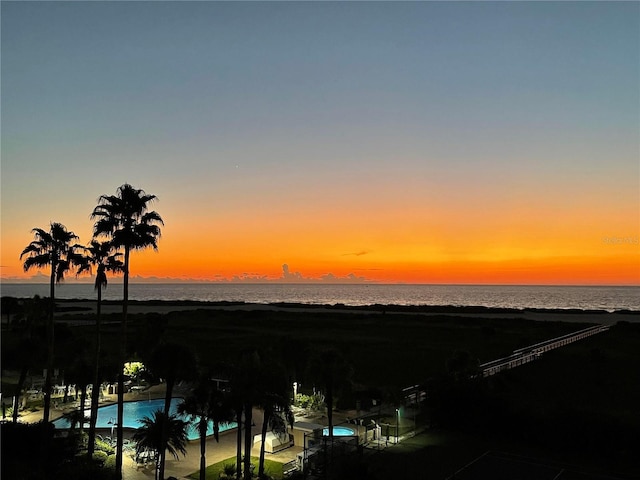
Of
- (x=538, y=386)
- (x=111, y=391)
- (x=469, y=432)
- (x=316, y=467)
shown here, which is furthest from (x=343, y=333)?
(x=316, y=467)

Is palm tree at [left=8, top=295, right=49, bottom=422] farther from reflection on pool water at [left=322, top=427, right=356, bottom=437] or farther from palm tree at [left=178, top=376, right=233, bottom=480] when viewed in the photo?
reflection on pool water at [left=322, top=427, right=356, bottom=437]

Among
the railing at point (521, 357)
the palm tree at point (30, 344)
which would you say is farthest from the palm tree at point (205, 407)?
the railing at point (521, 357)

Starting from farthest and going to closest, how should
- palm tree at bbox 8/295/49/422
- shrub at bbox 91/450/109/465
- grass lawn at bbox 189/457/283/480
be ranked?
palm tree at bbox 8/295/49/422
shrub at bbox 91/450/109/465
grass lawn at bbox 189/457/283/480

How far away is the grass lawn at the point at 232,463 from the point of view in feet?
65.3

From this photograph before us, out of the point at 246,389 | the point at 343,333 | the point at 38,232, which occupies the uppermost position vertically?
the point at 38,232

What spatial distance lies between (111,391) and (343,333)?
46.1m

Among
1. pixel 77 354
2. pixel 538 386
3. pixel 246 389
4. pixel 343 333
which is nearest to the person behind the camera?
pixel 246 389

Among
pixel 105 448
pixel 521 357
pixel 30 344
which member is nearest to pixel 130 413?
pixel 30 344

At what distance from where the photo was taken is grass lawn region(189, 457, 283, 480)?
19.9 metres

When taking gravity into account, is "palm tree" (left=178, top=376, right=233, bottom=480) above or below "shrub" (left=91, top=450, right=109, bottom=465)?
above

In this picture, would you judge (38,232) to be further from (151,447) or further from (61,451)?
(151,447)

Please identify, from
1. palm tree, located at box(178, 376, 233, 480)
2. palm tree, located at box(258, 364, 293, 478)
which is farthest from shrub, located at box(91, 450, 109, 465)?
palm tree, located at box(258, 364, 293, 478)

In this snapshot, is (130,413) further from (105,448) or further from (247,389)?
(247,389)

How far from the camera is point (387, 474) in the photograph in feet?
63.8
